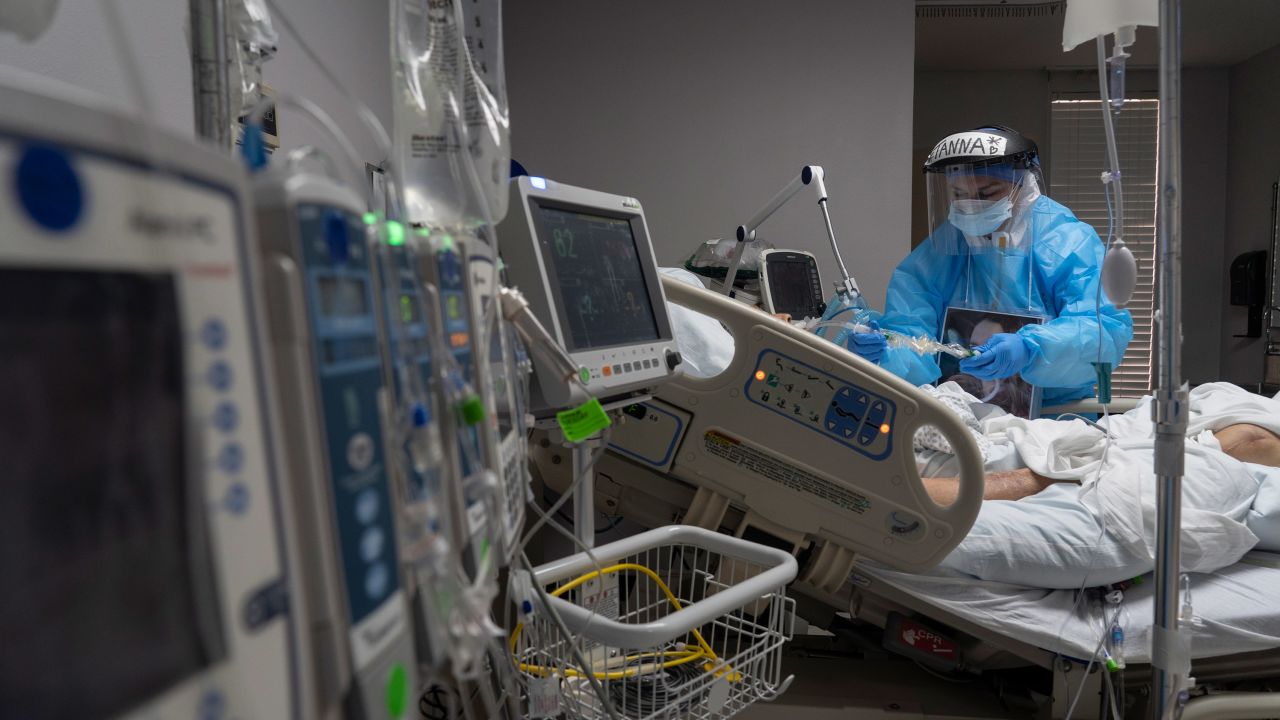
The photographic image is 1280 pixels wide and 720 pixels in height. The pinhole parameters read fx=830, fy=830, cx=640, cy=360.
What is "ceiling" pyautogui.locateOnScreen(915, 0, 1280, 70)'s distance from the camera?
5.15 meters

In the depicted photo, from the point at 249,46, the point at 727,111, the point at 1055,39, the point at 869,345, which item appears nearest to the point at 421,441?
the point at 249,46

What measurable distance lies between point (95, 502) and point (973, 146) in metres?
3.16

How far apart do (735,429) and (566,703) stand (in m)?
0.74

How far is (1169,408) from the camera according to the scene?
130 cm

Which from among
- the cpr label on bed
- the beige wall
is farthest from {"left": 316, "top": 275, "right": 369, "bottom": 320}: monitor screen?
the beige wall

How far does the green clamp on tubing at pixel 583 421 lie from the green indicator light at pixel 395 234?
19.1 inches

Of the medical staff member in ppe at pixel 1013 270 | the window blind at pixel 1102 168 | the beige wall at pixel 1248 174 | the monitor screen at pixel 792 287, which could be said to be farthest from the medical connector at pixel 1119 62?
the beige wall at pixel 1248 174

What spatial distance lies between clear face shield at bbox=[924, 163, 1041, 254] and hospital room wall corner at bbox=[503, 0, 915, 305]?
1.19 metres

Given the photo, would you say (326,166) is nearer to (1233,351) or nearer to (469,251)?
(469,251)

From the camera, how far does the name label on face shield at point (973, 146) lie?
299 centimetres

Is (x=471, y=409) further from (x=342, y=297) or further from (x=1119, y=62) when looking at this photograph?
(x=1119, y=62)

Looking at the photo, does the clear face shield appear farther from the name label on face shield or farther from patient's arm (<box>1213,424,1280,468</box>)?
patient's arm (<box>1213,424,1280,468</box>)

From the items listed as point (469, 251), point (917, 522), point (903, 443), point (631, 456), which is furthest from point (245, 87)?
point (917, 522)

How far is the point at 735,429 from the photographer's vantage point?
5.72 feet
